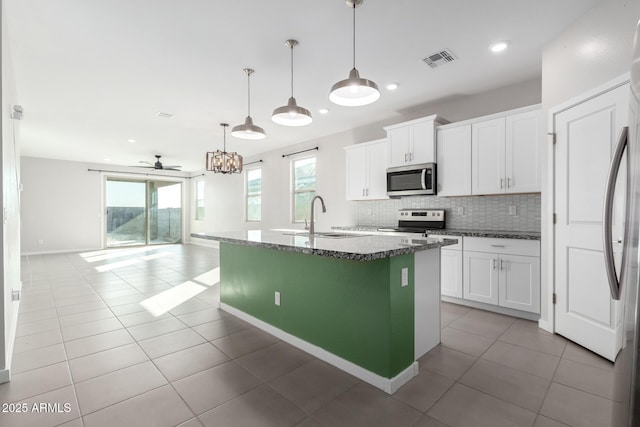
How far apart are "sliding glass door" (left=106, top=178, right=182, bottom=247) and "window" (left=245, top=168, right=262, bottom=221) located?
3.80 m

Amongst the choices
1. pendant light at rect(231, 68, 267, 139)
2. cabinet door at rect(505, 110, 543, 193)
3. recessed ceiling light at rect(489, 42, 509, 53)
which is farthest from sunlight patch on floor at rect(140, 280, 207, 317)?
recessed ceiling light at rect(489, 42, 509, 53)

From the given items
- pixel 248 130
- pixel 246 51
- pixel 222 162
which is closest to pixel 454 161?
pixel 248 130

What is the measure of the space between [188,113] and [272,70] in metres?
2.02

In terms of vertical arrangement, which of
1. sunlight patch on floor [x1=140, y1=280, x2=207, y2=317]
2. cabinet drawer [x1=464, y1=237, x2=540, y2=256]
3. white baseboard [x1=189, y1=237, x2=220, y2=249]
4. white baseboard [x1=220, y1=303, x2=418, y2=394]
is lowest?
sunlight patch on floor [x1=140, y1=280, x2=207, y2=317]

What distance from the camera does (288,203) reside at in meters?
6.87

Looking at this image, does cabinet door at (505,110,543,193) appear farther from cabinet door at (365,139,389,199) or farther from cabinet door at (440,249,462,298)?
cabinet door at (365,139,389,199)

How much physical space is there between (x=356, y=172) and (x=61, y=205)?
327 inches

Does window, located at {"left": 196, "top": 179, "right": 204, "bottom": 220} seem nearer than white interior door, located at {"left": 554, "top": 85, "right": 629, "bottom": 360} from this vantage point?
No

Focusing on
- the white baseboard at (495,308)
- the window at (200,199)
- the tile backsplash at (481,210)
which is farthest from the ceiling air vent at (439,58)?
the window at (200,199)

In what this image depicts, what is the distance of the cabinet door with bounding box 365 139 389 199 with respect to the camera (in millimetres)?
4680

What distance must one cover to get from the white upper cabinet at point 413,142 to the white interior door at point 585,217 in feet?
4.70

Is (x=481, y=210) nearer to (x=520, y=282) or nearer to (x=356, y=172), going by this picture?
(x=520, y=282)

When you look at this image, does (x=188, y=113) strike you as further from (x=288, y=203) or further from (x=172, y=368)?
(x=172, y=368)

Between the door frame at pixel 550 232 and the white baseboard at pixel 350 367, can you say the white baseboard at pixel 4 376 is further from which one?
the door frame at pixel 550 232
